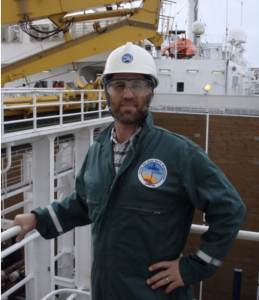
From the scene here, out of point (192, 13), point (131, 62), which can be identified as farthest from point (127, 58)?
point (192, 13)

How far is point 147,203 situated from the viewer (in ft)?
5.81

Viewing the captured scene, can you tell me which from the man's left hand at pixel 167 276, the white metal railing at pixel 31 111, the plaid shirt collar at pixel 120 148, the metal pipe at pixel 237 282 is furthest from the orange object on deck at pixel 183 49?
the man's left hand at pixel 167 276

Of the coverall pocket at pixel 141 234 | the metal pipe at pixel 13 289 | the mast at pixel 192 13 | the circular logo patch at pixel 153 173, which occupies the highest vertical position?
the mast at pixel 192 13

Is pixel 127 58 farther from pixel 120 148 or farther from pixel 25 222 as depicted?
pixel 25 222

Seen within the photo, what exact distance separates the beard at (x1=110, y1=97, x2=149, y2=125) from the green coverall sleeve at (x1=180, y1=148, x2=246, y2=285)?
1.16ft

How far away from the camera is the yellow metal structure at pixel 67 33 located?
8502 mm

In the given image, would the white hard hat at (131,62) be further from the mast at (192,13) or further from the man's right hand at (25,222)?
the mast at (192,13)

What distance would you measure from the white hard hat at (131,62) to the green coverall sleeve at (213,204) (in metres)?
0.51

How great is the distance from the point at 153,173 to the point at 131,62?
592 mm

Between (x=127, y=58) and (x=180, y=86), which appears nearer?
(x=127, y=58)

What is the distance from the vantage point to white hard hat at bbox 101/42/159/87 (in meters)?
1.89

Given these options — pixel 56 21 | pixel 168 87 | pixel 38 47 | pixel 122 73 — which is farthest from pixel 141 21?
pixel 122 73

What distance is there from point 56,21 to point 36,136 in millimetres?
4289

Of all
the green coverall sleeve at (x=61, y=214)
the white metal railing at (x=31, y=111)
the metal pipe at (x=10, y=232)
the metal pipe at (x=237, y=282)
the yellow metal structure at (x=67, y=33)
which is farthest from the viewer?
the yellow metal structure at (x=67, y=33)
